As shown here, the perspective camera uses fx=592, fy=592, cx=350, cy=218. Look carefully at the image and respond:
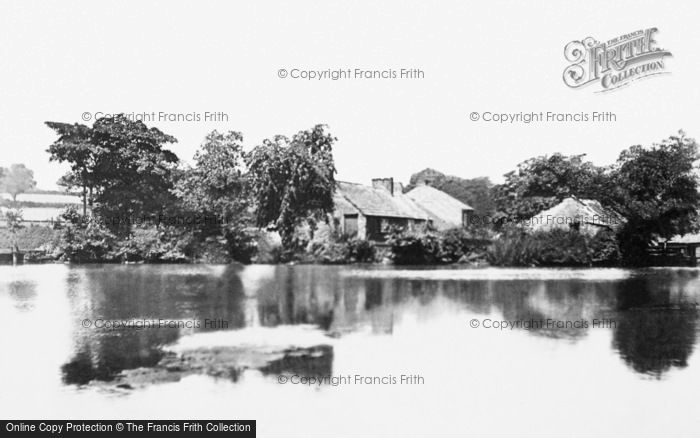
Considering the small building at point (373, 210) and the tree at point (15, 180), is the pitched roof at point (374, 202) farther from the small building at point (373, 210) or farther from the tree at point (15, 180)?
the tree at point (15, 180)

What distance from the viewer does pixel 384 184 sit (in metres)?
59.3

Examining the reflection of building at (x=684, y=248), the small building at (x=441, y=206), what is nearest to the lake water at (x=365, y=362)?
the reflection of building at (x=684, y=248)

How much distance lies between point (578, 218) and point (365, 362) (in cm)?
2828

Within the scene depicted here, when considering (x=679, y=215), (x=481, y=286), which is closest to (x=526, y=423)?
(x=481, y=286)

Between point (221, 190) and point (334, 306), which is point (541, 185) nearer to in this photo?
point (221, 190)

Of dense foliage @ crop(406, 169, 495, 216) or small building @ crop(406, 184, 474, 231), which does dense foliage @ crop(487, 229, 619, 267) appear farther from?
dense foliage @ crop(406, 169, 495, 216)

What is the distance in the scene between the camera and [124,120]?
84.6 ft

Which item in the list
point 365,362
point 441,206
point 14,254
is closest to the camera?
point 365,362

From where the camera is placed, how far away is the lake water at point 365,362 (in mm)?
8500

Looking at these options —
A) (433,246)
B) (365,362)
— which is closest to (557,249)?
(433,246)

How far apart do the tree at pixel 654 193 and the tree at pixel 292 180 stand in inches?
613

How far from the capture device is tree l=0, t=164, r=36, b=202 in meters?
20.9

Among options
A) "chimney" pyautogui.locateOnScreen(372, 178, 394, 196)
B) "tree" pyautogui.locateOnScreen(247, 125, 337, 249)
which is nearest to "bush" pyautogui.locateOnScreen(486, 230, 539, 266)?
"tree" pyautogui.locateOnScreen(247, 125, 337, 249)

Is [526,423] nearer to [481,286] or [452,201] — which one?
[481,286]
